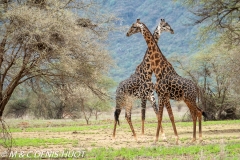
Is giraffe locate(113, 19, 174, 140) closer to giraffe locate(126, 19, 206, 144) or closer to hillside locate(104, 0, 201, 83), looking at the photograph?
giraffe locate(126, 19, 206, 144)

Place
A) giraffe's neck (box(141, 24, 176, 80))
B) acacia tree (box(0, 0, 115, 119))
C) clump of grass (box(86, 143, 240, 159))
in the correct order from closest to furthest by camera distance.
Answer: clump of grass (box(86, 143, 240, 159)) → acacia tree (box(0, 0, 115, 119)) → giraffe's neck (box(141, 24, 176, 80))

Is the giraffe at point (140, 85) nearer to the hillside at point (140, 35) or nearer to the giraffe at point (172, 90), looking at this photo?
the giraffe at point (172, 90)

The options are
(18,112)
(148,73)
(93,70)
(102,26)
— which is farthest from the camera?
(18,112)

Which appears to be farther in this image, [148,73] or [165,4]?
[165,4]

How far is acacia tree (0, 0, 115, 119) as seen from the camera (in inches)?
520

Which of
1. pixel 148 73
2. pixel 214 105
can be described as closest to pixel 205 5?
pixel 148 73

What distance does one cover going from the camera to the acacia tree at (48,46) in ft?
43.3

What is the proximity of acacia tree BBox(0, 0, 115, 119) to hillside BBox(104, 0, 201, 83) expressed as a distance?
197ft

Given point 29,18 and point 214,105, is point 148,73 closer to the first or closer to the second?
point 29,18

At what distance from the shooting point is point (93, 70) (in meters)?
15.7

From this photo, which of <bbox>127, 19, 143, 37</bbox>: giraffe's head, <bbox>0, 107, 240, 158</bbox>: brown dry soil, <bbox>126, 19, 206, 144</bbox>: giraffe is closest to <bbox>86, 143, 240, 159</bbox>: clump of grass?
<bbox>0, 107, 240, 158</bbox>: brown dry soil

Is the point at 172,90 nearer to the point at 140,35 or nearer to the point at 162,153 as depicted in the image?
the point at 162,153

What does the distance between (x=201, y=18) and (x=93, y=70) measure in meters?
4.91

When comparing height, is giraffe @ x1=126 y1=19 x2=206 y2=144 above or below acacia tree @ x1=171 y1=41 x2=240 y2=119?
below
